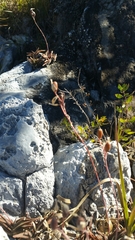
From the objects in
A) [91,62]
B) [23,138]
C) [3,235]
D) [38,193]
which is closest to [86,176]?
[38,193]

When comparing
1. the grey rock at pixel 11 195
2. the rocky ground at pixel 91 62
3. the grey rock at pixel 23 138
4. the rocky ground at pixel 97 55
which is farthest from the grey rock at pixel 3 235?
the rocky ground at pixel 97 55

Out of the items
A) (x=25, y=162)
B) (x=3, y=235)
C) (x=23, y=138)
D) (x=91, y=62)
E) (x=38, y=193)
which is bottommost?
(x=3, y=235)

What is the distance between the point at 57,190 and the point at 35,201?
7.6 inches

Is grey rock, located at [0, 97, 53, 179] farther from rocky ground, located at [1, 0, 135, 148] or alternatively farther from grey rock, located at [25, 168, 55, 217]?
rocky ground, located at [1, 0, 135, 148]

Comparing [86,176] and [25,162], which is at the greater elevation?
[25,162]

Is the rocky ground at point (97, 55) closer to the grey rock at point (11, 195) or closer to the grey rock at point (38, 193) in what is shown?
the grey rock at point (38, 193)

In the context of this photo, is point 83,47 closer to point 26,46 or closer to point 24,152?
point 26,46

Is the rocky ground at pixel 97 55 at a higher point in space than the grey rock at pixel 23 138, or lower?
higher

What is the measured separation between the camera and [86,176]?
2.90m

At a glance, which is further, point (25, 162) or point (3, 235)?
point (25, 162)

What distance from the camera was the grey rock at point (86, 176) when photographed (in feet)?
9.41

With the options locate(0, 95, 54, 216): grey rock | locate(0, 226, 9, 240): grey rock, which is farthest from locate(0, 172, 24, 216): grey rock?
locate(0, 226, 9, 240): grey rock

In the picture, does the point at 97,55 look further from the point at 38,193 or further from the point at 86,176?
the point at 38,193

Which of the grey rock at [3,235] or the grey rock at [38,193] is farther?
the grey rock at [38,193]
